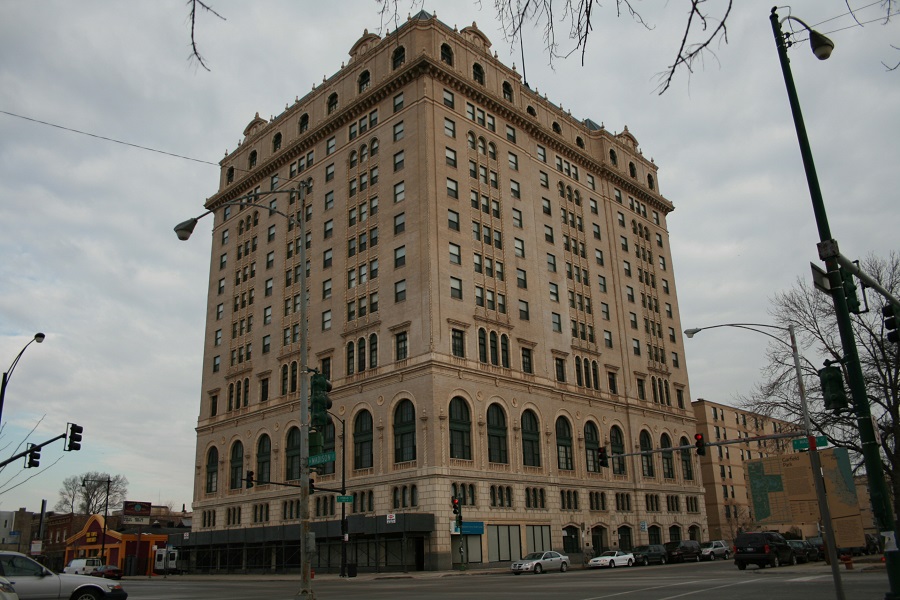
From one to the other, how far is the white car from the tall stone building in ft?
18.2

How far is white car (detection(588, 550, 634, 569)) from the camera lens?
51156mm

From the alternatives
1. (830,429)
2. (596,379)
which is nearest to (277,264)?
(596,379)

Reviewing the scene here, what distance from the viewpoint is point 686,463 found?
76.6 meters

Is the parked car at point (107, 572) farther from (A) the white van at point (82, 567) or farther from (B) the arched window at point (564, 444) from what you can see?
(B) the arched window at point (564, 444)

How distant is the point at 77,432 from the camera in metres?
32.3

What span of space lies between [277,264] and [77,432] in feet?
127

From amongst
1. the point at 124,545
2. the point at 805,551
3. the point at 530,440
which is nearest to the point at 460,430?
the point at 530,440

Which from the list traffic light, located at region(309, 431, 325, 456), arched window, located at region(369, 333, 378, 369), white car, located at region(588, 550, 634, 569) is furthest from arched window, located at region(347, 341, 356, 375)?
traffic light, located at region(309, 431, 325, 456)

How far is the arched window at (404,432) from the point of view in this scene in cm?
5194

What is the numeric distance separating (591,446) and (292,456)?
2692 centimetres

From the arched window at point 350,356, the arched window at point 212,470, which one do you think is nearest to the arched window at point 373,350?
the arched window at point 350,356

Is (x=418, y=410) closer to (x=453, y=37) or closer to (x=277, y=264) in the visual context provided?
(x=277, y=264)

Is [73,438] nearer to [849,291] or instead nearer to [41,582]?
[41,582]

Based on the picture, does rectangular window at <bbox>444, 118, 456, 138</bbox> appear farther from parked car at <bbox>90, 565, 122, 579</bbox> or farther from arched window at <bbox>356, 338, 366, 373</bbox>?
parked car at <bbox>90, 565, 122, 579</bbox>
